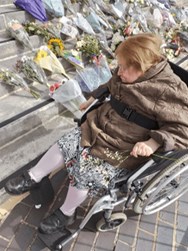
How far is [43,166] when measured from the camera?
2.26 m

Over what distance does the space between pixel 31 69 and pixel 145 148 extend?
2.09 m

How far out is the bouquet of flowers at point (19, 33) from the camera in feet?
Result: 12.0

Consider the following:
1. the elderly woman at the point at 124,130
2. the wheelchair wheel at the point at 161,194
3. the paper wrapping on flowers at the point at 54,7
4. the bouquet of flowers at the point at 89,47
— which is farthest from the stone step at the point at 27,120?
the paper wrapping on flowers at the point at 54,7

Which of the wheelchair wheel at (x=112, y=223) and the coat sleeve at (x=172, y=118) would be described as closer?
the coat sleeve at (x=172, y=118)

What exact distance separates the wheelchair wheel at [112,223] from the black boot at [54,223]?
12.2 inches

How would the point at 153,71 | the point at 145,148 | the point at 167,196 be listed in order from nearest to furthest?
the point at 145,148, the point at 153,71, the point at 167,196

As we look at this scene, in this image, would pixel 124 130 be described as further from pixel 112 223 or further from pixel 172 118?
pixel 112 223

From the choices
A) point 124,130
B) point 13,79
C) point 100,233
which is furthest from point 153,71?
point 13,79

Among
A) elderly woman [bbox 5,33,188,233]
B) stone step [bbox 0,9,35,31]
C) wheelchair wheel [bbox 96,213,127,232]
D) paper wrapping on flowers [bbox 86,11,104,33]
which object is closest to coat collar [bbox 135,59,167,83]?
elderly woman [bbox 5,33,188,233]

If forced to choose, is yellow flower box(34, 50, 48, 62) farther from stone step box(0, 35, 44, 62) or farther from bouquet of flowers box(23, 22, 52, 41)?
bouquet of flowers box(23, 22, 52, 41)

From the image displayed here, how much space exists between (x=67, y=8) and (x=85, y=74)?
159 centimetres

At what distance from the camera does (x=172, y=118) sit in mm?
1857

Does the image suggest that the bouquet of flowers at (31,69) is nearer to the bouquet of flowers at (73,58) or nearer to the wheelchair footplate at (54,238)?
the bouquet of flowers at (73,58)

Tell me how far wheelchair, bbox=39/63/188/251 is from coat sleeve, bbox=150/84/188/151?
113 mm
